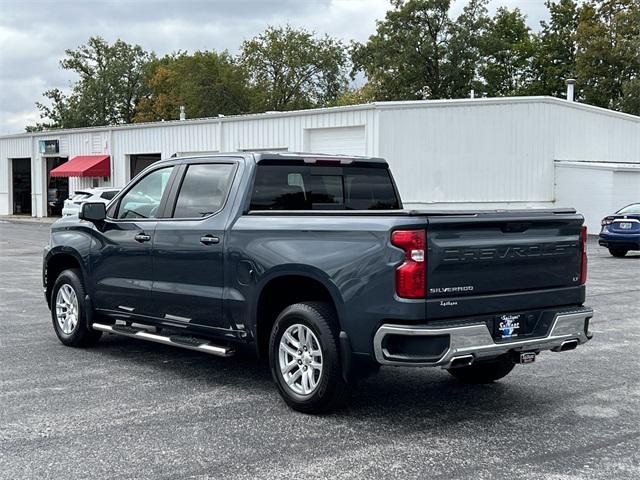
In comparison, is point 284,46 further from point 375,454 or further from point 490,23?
point 375,454

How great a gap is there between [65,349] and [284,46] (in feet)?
227

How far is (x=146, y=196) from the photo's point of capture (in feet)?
25.3

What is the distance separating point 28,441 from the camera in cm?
524

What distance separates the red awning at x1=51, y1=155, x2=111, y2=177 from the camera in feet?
136

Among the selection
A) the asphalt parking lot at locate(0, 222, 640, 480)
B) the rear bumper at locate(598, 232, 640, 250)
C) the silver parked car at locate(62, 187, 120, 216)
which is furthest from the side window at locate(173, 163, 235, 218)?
the silver parked car at locate(62, 187, 120, 216)

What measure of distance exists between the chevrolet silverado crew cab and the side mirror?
1 cm

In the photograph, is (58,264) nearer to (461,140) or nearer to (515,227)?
(515,227)

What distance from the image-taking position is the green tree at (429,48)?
5678 centimetres

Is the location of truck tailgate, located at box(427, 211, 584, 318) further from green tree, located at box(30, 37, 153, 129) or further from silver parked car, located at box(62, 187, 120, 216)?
green tree, located at box(30, 37, 153, 129)

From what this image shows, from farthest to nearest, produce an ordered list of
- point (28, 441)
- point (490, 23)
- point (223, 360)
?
1. point (490, 23)
2. point (223, 360)
3. point (28, 441)

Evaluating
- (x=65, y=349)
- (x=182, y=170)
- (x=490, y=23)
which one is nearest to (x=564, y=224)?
(x=182, y=170)

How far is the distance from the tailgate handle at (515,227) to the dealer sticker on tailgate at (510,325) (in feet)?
1.99

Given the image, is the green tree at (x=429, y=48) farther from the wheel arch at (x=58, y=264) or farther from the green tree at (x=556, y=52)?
the wheel arch at (x=58, y=264)

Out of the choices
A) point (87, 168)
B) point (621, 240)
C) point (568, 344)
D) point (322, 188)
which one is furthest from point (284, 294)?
point (87, 168)
